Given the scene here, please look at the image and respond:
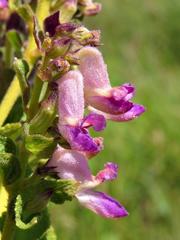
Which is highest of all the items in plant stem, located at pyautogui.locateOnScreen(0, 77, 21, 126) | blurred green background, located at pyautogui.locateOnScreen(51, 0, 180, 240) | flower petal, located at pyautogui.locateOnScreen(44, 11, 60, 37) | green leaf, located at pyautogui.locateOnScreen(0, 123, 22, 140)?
flower petal, located at pyautogui.locateOnScreen(44, 11, 60, 37)

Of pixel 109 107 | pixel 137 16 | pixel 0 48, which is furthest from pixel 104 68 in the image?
pixel 137 16

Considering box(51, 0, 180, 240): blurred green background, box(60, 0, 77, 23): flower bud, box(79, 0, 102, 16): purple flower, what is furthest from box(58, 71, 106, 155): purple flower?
box(51, 0, 180, 240): blurred green background

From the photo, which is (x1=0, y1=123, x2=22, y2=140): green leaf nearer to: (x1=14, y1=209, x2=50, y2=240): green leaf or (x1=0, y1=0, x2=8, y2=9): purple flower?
(x1=14, y1=209, x2=50, y2=240): green leaf

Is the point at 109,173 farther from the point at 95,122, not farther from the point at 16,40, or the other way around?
the point at 16,40

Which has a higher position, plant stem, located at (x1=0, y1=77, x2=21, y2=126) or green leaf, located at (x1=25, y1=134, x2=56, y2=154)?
green leaf, located at (x1=25, y1=134, x2=56, y2=154)

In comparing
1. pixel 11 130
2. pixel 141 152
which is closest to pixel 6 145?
pixel 11 130

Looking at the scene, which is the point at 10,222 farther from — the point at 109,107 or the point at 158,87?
the point at 158,87
